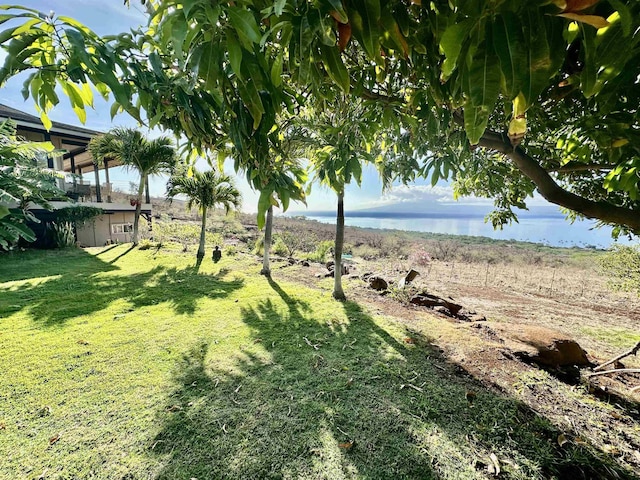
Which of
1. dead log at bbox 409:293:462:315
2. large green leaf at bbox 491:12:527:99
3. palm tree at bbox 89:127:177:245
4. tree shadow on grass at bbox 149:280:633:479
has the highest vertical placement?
palm tree at bbox 89:127:177:245

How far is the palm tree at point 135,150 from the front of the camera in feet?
34.0

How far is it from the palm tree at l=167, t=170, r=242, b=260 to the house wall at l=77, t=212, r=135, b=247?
607 centimetres

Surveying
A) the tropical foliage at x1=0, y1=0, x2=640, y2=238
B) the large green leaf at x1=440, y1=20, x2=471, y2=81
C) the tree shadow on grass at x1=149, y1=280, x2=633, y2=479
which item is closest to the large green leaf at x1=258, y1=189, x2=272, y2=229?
the tropical foliage at x1=0, y1=0, x2=640, y2=238

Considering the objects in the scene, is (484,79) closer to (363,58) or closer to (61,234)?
(363,58)

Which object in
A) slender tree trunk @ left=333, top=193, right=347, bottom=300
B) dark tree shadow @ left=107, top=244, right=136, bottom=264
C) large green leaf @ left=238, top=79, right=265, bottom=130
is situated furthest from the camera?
dark tree shadow @ left=107, top=244, right=136, bottom=264

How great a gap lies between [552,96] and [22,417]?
4.37 metres

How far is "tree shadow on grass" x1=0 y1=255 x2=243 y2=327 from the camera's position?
4410 millimetres

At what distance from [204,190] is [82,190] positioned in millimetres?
7322

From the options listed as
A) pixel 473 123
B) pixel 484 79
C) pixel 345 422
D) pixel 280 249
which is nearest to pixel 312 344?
pixel 345 422

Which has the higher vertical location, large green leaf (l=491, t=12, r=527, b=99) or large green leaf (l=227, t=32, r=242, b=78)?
large green leaf (l=227, t=32, r=242, b=78)

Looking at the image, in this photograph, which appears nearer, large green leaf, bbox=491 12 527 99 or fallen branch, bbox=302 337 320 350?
large green leaf, bbox=491 12 527 99

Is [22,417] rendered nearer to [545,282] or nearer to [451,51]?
[451,51]

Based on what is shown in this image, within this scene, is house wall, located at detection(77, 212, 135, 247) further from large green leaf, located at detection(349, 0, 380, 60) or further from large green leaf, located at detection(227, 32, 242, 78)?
large green leaf, located at detection(349, 0, 380, 60)

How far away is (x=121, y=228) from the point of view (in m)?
14.0
